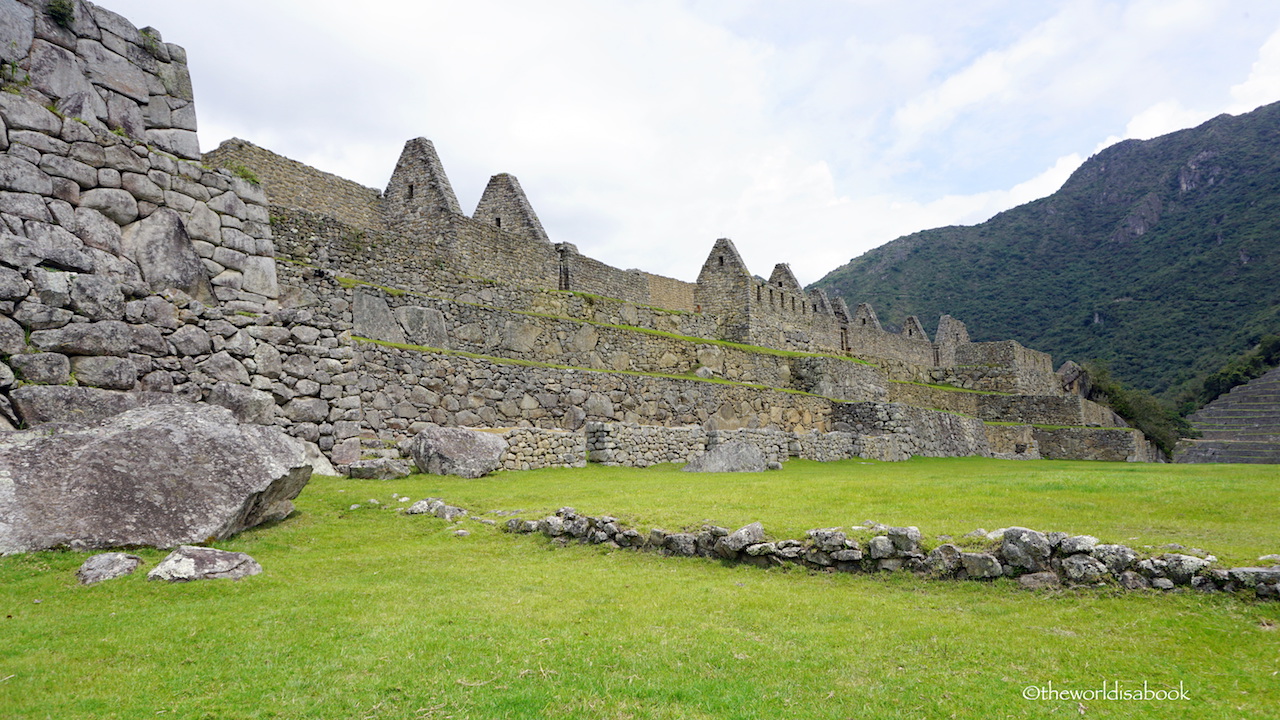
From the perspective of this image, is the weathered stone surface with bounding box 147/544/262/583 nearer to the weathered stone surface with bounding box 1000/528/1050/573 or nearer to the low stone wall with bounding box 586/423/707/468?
the weathered stone surface with bounding box 1000/528/1050/573

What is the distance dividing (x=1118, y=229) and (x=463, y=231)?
95.3 m

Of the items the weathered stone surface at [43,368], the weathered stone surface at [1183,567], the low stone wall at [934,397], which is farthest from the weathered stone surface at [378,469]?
the low stone wall at [934,397]

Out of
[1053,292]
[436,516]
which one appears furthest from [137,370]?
[1053,292]

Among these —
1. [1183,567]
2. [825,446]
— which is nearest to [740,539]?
[1183,567]

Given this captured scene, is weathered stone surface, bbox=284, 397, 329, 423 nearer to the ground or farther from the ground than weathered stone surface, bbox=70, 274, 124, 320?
nearer to the ground

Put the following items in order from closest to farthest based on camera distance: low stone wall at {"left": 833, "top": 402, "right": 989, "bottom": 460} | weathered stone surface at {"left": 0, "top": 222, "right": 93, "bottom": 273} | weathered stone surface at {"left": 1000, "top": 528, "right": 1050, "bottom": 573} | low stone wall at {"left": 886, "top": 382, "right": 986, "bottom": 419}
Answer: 1. weathered stone surface at {"left": 1000, "top": 528, "right": 1050, "bottom": 573}
2. weathered stone surface at {"left": 0, "top": 222, "right": 93, "bottom": 273}
3. low stone wall at {"left": 833, "top": 402, "right": 989, "bottom": 460}
4. low stone wall at {"left": 886, "top": 382, "right": 986, "bottom": 419}

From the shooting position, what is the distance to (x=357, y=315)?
1598 centimetres

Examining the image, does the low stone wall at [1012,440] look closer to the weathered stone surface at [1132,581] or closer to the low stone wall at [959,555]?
the low stone wall at [959,555]

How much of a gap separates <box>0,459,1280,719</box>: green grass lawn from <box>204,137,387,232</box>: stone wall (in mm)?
13735

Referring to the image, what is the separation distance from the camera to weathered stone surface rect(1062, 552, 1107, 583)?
6.19 m

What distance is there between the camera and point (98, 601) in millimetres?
5438

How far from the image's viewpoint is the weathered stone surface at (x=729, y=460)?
16812 mm

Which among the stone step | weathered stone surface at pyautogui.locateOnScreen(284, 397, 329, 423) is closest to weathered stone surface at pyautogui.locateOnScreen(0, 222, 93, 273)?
weathered stone surface at pyautogui.locateOnScreen(284, 397, 329, 423)

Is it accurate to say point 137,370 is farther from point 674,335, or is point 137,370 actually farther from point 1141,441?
point 1141,441
